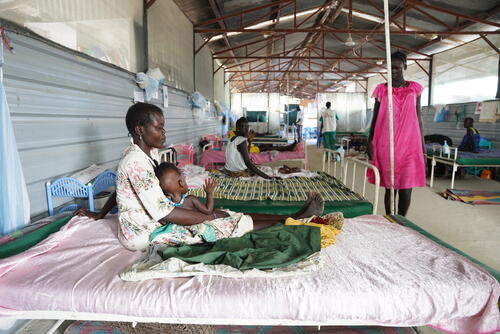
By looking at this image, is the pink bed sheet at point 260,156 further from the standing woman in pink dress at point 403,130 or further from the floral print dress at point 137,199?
the floral print dress at point 137,199

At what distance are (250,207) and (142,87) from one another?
107 inches

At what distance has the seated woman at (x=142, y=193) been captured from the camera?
1.89 meters

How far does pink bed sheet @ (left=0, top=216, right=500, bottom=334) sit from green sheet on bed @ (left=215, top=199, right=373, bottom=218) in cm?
137

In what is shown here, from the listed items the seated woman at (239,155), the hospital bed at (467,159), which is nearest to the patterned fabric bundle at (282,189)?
the seated woman at (239,155)

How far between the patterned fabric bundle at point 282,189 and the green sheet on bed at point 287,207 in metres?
0.13

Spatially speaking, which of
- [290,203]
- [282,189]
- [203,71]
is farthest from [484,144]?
[203,71]

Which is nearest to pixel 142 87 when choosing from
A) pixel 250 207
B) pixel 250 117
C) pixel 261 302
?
pixel 250 207

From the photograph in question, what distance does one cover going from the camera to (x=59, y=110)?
286 centimetres

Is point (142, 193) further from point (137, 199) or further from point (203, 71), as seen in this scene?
point (203, 71)

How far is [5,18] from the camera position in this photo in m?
2.29

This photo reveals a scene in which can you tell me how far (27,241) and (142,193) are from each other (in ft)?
2.77

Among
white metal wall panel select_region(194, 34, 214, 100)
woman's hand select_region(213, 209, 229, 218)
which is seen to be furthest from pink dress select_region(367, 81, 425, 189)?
white metal wall panel select_region(194, 34, 214, 100)

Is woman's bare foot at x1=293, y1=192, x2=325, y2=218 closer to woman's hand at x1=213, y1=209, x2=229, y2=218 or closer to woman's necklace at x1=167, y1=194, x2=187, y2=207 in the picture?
woman's hand at x1=213, y1=209, x2=229, y2=218

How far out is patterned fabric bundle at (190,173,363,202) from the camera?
3465 mm
